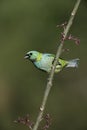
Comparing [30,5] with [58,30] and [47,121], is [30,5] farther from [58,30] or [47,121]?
[47,121]

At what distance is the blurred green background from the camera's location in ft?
45.5

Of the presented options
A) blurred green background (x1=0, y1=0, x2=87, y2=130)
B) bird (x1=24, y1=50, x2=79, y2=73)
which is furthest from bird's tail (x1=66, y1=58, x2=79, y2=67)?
blurred green background (x1=0, y1=0, x2=87, y2=130)

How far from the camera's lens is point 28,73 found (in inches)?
578

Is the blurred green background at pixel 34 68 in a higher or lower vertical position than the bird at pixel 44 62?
lower

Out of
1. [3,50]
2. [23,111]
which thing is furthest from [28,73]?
[23,111]

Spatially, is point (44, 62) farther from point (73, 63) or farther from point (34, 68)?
point (34, 68)

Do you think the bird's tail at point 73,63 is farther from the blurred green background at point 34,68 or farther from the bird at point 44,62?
the blurred green background at point 34,68

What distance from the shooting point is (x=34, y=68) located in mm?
14383

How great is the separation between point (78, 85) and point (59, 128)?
1552 mm

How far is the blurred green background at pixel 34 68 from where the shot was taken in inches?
546

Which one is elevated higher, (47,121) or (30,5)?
(47,121)

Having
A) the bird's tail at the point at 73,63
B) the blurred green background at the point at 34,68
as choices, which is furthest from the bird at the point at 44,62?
the blurred green background at the point at 34,68

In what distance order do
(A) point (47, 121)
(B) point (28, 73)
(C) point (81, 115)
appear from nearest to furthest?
(A) point (47, 121) → (C) point (81, 115) → (B) point (28, 73)

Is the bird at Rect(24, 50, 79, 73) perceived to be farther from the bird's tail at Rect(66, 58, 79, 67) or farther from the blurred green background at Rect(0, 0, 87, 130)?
the blurred green background at Rect(0, 0, 87, 130)
